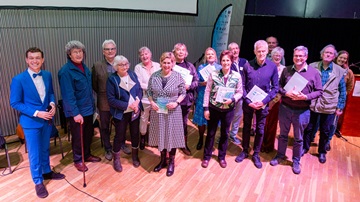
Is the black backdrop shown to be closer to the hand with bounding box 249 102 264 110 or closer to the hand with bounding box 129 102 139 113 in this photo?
the hand with bounding box 249 102 264 110

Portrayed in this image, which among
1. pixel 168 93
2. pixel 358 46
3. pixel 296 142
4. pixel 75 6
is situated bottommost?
pixel 296 142

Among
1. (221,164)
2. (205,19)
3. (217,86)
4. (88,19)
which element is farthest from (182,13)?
(221,164)

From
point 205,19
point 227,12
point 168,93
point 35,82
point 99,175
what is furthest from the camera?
point 205,19

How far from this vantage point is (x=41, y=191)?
2.60 metres

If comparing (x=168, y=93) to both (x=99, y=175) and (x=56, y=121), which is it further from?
(x=56, y=121)

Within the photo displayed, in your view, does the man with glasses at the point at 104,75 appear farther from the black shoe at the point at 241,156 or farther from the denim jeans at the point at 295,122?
the denim jeans at the point at 295,122

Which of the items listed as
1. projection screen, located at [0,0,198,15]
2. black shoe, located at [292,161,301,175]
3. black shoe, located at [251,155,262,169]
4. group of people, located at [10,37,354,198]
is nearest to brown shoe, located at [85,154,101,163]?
group of people, located at [10,37,354,198]

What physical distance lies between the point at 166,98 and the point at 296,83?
54.6 inches

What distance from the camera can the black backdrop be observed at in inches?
212

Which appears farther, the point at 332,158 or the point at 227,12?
the point at 227,12

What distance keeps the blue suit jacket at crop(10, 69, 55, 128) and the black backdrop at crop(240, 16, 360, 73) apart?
487 centimetres

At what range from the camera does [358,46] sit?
5.40 meters

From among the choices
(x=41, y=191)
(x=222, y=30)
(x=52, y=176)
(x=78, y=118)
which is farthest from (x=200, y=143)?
(x=222, y=30)

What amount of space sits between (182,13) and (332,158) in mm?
3504
